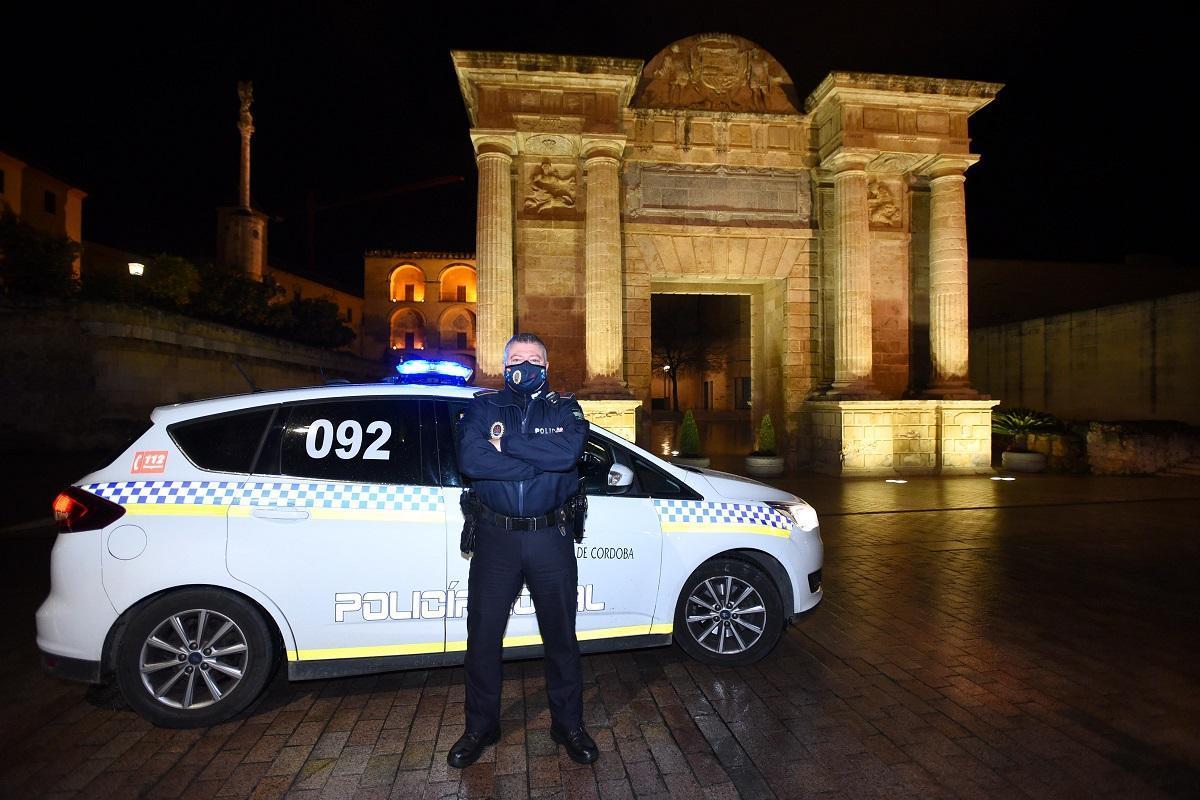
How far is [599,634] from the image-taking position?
3615mm

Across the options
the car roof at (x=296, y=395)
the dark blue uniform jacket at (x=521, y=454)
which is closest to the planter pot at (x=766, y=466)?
the car roof at (x=296, y=395)

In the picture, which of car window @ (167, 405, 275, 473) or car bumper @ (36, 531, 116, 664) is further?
car window @ (167, 405, 275, 473)

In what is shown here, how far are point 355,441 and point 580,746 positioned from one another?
197 centimetres

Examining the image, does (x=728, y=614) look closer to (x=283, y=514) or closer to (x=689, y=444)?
(x=283, y=514)

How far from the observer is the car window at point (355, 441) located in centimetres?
339

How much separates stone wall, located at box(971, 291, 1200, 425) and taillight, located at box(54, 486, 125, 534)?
21.3 m

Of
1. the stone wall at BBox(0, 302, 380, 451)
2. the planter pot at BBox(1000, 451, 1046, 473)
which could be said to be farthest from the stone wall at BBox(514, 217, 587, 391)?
the planter pot at BBox(1000, 451, 1046, 473)

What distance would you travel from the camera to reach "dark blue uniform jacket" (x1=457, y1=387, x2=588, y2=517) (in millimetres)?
2764

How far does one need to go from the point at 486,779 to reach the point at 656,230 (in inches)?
513

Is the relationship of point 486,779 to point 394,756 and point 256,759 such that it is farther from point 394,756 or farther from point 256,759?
point 256,759

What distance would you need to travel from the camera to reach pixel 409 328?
4938 centimetres

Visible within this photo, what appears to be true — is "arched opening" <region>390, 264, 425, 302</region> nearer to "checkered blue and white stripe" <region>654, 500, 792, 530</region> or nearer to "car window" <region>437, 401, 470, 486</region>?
"car window" <region>437, 401, 470, 486</region>

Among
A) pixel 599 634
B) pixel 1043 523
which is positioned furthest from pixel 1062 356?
pixel 599 634

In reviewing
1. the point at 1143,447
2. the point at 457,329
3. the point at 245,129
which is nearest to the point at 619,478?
the point at 1143,447
